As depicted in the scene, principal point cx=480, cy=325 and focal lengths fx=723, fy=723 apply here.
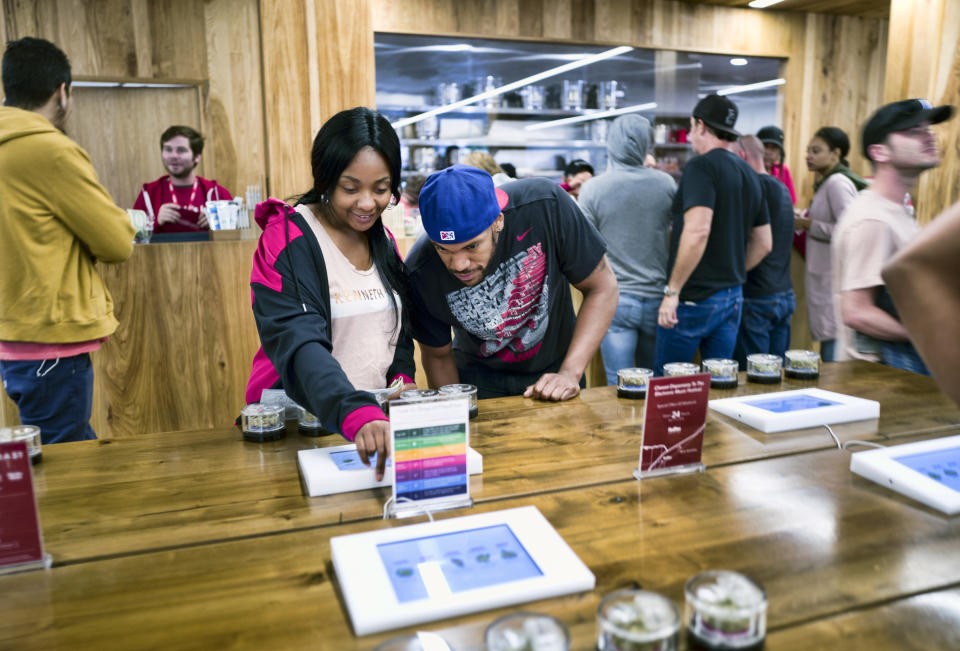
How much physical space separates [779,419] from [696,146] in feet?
6.52

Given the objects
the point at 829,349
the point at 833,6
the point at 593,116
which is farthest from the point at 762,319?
the point at 833,6

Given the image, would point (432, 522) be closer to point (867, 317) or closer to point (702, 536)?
point (702, 536)

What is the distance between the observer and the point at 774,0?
571 centimetres

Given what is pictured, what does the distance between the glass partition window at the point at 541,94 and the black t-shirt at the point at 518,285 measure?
3.94m

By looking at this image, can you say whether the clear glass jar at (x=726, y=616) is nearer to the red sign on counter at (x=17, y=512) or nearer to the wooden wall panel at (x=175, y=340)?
the red sign on counter at (x=17, y=512)

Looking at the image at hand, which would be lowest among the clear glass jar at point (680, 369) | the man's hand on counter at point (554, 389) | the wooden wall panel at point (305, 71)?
the man's hand on counter at point (554, 389)

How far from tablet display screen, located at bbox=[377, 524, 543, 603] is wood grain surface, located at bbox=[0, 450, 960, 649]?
0.18 ft

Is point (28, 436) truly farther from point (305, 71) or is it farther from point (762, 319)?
point (762, 319)

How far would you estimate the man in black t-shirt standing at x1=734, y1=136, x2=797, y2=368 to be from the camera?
3535 mm

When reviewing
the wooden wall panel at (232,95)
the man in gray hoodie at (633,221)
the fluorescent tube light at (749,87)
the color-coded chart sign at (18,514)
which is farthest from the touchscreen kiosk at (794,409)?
the fluorescent tube light at (749,87)

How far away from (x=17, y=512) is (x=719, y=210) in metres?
2.84

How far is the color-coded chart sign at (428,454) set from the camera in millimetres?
1183

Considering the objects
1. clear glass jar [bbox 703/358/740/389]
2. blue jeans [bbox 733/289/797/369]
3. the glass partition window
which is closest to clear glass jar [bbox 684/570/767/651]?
clear glass jar [bbox 703/358/740/389]

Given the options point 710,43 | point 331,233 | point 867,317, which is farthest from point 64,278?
point 710,43
